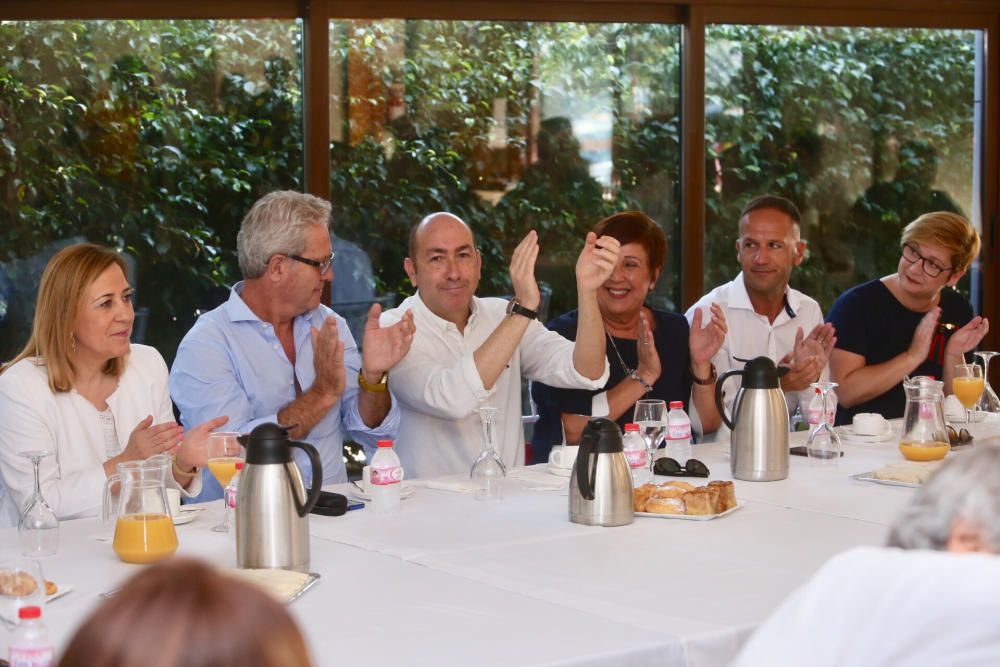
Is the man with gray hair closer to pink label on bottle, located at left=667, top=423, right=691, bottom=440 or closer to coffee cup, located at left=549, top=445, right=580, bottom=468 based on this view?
coffee cup, located at left=549, top=445, right=580, bottom=468

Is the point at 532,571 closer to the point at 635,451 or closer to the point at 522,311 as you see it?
the point at 635,451

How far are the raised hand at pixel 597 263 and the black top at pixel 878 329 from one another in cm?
123

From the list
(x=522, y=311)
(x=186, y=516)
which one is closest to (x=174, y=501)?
(x=186, y=516)

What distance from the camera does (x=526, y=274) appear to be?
3.67m

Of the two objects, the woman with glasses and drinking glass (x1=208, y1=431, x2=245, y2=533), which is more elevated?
the woman with glasses

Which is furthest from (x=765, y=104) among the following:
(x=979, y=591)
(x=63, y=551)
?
(x=979, y=591)

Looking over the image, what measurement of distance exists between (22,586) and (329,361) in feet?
5.22

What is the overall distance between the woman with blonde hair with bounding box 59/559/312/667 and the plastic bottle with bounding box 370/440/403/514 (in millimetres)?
1899

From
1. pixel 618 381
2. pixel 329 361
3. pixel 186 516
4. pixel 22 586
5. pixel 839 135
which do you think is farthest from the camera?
pixel 839 135

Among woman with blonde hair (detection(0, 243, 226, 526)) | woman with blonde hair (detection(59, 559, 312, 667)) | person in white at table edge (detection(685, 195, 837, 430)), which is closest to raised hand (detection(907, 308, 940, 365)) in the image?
person in white at table edge (detection(685, 195, 837, 430))

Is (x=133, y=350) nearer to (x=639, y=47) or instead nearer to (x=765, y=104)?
(x=639, y=47)

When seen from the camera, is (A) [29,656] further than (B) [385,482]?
No

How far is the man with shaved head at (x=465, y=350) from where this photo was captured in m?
3.61

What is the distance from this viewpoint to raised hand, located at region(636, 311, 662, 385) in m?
4.00
